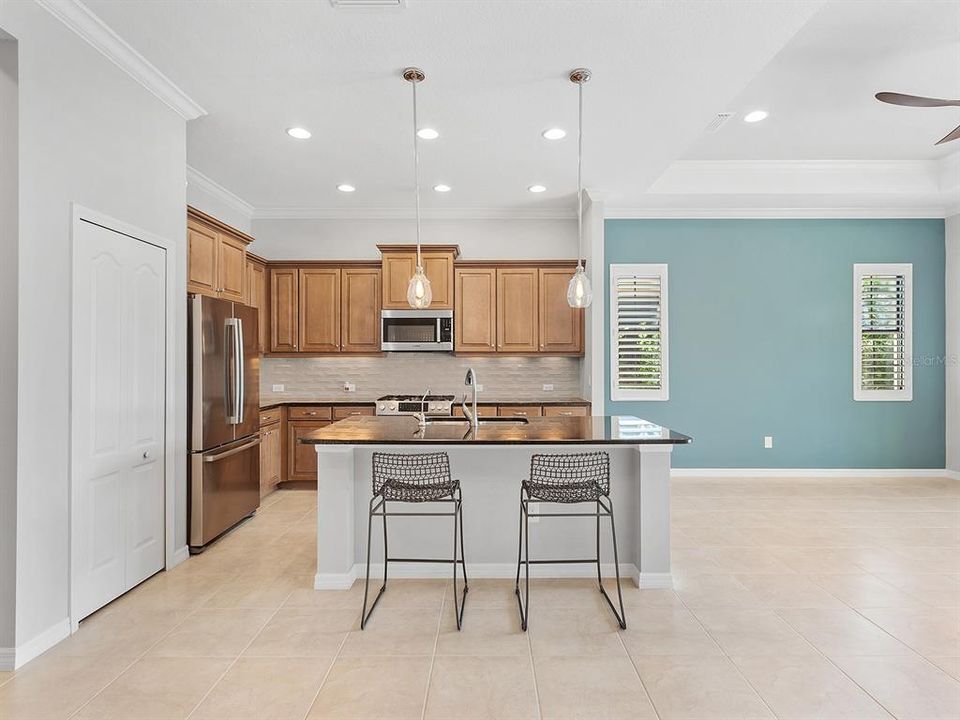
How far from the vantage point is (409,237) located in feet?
21.3

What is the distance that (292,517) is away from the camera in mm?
4859

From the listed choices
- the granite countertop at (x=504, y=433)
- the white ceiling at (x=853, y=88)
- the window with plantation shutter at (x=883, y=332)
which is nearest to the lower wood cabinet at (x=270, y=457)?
the granite countertop at (x=504, y=433)

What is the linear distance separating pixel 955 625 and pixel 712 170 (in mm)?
4457

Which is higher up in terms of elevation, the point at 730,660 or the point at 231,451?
the point at 231,451

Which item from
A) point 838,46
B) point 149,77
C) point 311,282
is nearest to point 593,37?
point 838,46

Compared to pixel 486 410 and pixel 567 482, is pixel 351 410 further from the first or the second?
pixel 567 482

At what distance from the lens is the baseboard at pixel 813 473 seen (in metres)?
6.35

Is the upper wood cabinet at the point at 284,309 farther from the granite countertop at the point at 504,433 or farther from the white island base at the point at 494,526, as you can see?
the white island base at the point at 494,526

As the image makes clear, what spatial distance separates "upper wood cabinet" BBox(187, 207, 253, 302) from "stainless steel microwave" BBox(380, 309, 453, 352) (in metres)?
1.54

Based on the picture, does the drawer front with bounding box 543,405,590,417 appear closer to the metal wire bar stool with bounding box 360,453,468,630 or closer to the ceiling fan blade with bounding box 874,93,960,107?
the metal wire bar stool with bounding box 360,453,468,630

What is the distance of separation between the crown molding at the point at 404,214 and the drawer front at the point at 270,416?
2.31m

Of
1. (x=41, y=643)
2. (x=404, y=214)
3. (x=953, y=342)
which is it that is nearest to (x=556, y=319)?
(x=404, y=214)

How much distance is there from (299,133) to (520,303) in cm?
286

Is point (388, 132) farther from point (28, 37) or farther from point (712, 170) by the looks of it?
point (712, 170)
